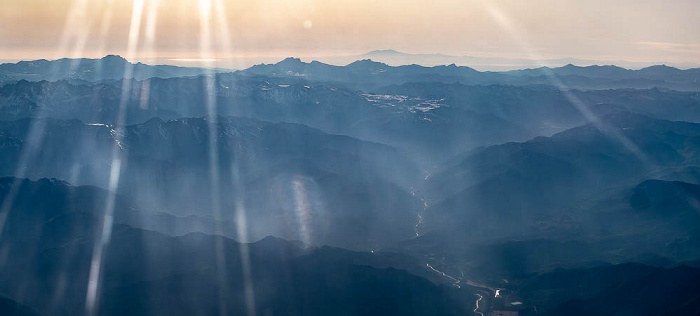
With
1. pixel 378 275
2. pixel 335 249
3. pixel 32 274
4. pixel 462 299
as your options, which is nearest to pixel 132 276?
pixel 32 274

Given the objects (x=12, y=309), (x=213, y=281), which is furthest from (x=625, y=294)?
(x=12, y=309)

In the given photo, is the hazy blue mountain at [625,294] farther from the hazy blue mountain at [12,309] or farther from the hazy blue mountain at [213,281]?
the hazy blue mountain at [12,309]

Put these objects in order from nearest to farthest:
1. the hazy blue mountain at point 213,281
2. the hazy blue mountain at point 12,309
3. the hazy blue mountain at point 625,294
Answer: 1. the hazy blue mountain at point 12,309
2. the hazy blue mountain at point 625,294
3. the hazy blue mountain at point 213,281

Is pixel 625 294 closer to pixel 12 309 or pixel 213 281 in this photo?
pixel 213 281

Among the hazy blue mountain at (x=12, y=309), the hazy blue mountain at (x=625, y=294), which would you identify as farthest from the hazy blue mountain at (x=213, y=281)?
the hazy blue mountain at (x=625, y=294)

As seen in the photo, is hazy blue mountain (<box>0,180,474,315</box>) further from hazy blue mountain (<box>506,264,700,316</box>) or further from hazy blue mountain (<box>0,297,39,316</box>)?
hazy blue mountain (<box>506,264,700,316</box>)

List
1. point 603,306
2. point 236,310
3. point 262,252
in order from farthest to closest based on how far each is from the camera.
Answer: point 262,252, point 603,306, point 236,310

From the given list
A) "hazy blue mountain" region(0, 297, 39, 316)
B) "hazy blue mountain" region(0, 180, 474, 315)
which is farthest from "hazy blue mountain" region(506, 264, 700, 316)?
"hazy blue mountain" region(0, 297, 39, 316)

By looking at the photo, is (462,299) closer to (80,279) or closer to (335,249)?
(335,249)
